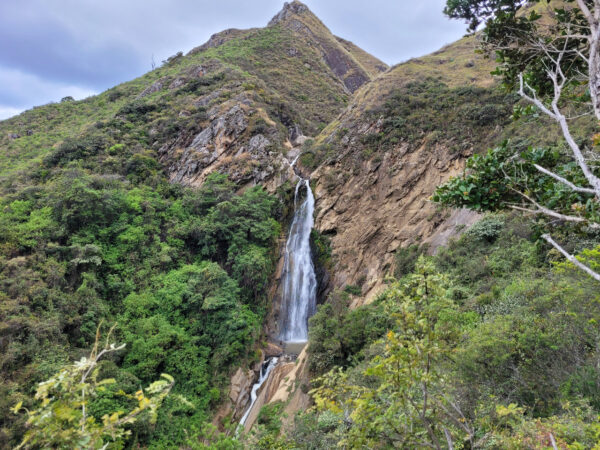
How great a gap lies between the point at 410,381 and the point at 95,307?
15.9 meters

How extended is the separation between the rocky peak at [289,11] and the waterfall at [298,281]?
61.9 metres

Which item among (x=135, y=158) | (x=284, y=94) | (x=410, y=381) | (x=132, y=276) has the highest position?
(x=284, y=94)

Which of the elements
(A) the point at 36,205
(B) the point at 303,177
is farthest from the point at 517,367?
(A) the point at 36,205

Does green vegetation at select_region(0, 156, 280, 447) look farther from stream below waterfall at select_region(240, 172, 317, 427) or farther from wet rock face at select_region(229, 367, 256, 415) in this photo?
stream below waterfall at select_region(240, 172, 317, 427)

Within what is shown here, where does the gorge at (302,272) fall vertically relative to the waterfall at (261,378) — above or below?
above

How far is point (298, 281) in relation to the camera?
21.2 metres

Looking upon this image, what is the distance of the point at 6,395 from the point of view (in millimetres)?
9609

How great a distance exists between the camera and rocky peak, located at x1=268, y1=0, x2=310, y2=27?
6681cm

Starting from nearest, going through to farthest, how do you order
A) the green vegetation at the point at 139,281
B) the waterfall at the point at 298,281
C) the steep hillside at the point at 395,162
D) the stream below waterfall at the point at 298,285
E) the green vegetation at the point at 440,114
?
1. the green vegetation at the point at 139,281
2. the stream below waterfall at the point at 298,285
3. the waterfall at the point at 298,281
4. the steep hillside at the point at 395,162
5. the green vegetation at the point at 440,114

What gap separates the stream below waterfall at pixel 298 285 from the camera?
19516mm

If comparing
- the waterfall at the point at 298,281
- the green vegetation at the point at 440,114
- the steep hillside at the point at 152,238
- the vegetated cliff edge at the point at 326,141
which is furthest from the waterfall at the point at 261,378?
the green vegetation at the point at 440,114

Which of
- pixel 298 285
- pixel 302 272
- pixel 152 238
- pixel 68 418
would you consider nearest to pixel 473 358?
pixel 68 418

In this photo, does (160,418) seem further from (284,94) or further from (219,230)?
(284,94)

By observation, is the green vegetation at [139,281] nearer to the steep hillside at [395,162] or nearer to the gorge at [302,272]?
the gorge at [302,272]
